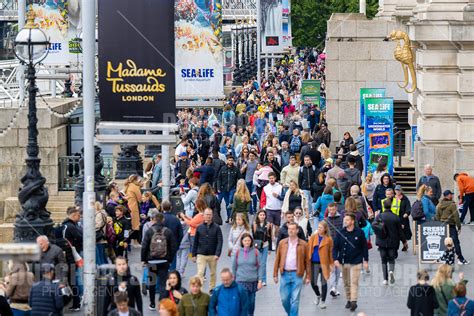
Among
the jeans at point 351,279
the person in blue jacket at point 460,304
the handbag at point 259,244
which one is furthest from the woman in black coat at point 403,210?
the person in blue jacket at point 460,304

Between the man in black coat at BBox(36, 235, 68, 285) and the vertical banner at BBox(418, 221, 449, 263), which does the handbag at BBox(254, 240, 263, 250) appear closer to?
the vertical banner at BBox(418, 221, 449, 263)

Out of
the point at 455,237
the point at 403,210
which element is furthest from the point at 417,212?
the point at 455,237

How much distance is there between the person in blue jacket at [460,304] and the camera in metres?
18.3

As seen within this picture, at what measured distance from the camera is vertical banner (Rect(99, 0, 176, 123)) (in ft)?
62.3

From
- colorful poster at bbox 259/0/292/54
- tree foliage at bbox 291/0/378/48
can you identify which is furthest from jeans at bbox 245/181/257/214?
tree foliage at bbox 291/0/378/48

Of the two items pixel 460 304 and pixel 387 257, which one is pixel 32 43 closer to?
pixel 387 257

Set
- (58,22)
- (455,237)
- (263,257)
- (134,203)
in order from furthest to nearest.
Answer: (58,22) < (134,203) < (455,237) < (263,257)

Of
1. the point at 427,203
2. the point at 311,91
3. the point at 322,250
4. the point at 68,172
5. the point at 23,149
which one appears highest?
the point at 311,91

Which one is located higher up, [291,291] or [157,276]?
[157,276]

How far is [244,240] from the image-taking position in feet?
67.5

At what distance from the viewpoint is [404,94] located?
45500 millimetres

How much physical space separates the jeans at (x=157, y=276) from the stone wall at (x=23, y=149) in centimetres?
928

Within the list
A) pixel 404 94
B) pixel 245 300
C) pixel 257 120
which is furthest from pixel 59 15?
pixel 245 300

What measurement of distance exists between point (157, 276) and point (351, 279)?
260 cm
